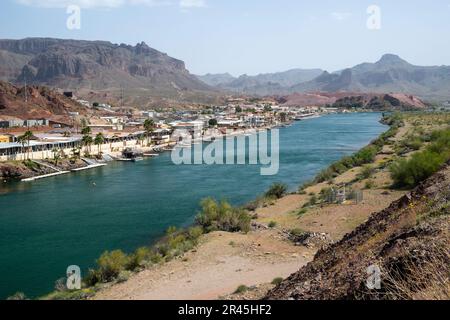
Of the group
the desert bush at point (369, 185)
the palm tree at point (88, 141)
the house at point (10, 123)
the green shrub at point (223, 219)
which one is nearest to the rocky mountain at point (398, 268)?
the green shrub at point (223, 219)

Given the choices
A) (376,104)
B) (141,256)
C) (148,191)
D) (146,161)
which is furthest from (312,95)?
(141,256)

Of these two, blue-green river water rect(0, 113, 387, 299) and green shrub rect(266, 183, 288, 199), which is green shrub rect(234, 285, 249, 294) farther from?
green shrub rect(266, 183, 288, 199)

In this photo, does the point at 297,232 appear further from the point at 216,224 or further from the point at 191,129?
the point at 191,129

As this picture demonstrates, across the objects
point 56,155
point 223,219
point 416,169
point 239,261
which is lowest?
point 239,261

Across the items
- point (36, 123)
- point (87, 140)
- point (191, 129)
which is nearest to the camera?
point (87, 140)

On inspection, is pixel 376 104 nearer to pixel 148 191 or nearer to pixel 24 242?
pixel 148 191

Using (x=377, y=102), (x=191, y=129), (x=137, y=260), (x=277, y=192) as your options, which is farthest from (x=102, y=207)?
(x=377, y=102)
